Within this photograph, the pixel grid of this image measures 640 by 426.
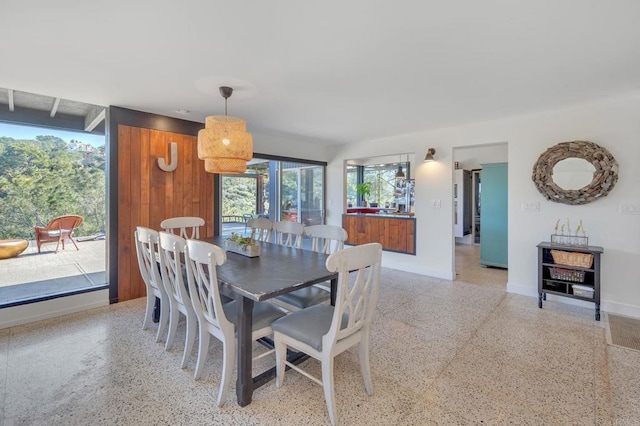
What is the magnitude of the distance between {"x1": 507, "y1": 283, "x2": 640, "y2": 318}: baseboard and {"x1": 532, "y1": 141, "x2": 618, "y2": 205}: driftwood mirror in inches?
44.9

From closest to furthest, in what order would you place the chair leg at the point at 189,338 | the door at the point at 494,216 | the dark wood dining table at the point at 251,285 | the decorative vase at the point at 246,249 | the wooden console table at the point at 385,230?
the dark wood dining table at the point at 251,285 < the chair leg at the point at 189,338 < the decorative vase at the point at 246,249 < the wooden console table at the point at 385,230 < the door at the point at 494,216

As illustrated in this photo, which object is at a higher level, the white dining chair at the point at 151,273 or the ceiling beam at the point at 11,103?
the ceiling beam at the point at 11,103

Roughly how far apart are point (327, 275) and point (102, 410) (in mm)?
1554

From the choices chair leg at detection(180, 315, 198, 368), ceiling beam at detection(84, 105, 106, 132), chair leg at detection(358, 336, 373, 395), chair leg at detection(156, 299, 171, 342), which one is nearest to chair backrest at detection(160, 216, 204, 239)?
chair leg at detection(156, 299, 171, 342)

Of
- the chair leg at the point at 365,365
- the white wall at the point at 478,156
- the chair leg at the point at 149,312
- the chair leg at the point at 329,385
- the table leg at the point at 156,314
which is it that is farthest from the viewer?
the white wall at the point at 478,156

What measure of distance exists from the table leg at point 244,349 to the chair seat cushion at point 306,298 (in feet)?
1.97

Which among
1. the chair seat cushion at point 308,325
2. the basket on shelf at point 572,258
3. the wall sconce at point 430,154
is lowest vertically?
the chair seat cushion at point 308,325

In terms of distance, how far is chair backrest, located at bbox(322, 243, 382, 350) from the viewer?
1.63 m

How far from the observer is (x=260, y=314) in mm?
2107

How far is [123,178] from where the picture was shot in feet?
11.9

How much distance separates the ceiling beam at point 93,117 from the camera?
3.64 meters

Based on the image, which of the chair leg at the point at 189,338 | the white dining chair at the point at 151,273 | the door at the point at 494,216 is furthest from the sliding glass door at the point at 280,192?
the chair leg at the point at 189,338

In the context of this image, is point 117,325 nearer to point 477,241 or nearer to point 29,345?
point 29,345

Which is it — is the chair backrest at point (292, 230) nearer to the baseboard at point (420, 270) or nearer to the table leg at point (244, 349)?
the table leg at point (244, 349)
